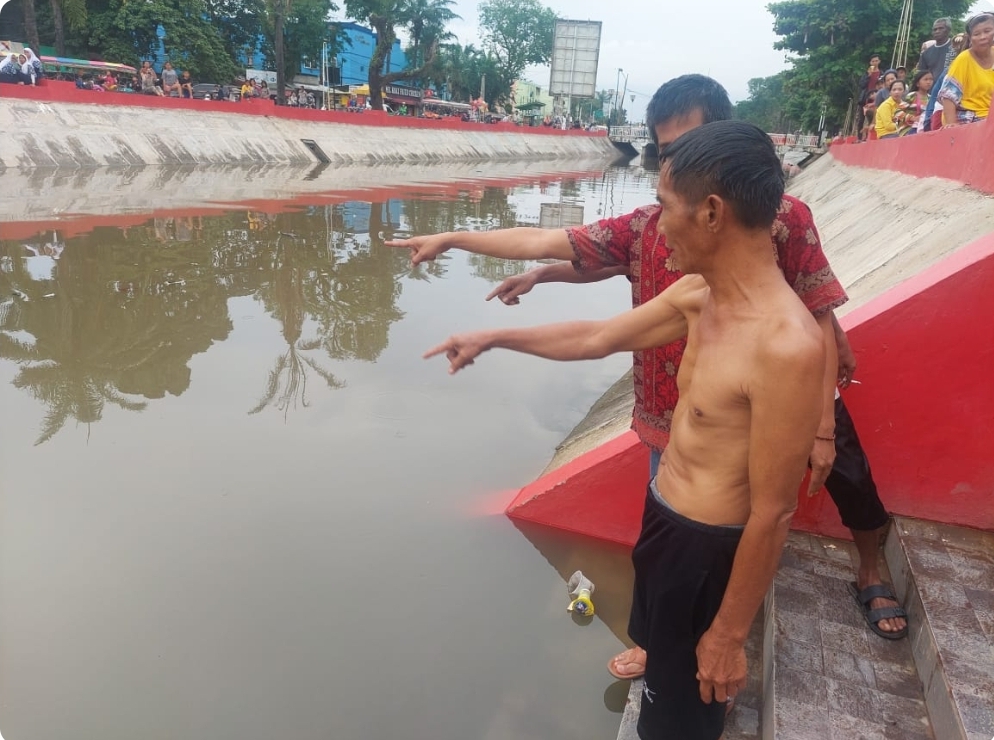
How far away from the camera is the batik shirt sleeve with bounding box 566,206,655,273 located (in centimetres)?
219

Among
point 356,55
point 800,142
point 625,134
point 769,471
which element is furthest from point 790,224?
point 356,55

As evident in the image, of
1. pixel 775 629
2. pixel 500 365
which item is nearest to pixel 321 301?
pixel 500 365

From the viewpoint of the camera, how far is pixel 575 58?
42.9 metres

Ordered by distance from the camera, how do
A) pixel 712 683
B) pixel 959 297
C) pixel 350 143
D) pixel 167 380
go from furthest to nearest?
pixel 350 143, pixel 167 380, pixel 959 297, pixel 712 683

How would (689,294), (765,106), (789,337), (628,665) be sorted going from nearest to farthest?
1. (789,337)
2. (689,294)
3. (628,665)
4. (765,106)

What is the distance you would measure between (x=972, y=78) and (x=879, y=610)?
5.35 metres

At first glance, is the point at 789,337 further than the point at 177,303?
No

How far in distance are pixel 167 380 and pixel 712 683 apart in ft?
12.7

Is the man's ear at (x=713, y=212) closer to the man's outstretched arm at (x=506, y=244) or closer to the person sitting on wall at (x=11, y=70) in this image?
the man's outstretched arm at (x=506, y=244)

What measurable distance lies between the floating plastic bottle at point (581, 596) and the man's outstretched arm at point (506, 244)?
1.30 metres

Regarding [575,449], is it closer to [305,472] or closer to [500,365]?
[305,472]

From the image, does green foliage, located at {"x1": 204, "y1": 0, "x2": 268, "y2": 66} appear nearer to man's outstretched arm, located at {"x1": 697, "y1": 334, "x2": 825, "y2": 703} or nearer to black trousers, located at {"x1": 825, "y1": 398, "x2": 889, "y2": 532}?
black trousers, located at {"x1": 825, "y1": 398, "x2": 889, "y2": 532}

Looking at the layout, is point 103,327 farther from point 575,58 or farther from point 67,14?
point 575,58

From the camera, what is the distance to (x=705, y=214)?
141 cm
